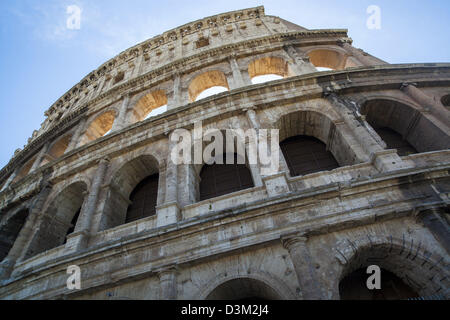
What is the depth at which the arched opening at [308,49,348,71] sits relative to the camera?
41.5 feet

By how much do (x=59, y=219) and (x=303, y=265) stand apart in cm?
856

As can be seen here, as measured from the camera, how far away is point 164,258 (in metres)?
5.72

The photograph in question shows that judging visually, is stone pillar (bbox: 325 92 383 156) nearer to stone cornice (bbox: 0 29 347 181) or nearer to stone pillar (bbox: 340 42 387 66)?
stone pillar (bbox: 340 42 387 66)

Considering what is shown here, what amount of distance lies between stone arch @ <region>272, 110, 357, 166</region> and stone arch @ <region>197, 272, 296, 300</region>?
420cm

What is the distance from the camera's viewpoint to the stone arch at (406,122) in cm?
772

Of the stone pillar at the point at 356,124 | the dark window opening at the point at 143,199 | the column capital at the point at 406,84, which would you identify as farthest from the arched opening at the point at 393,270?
the column capital at the point at 406,84

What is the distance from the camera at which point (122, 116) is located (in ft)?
38.9

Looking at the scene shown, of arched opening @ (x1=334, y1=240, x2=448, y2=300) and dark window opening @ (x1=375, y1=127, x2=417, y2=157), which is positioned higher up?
dark window opening @ (x1=375, y1=127, x2=417, y2=157)

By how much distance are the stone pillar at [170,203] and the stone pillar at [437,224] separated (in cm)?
523

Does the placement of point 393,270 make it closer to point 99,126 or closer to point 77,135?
point 77,135

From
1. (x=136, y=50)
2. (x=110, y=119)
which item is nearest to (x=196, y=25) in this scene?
(x=136, y=50)

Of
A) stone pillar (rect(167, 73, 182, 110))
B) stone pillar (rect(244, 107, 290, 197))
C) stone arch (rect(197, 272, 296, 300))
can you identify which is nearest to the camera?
stone arch (rect(197, 272, 296, 300))

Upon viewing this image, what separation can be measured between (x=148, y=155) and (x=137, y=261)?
3.97 meters

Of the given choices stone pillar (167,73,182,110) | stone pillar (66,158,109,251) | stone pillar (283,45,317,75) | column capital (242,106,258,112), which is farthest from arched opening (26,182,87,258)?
stone pillar (283,45,317,75)
